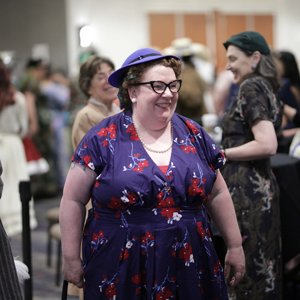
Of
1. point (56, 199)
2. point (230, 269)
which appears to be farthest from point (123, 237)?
point (56, 199)

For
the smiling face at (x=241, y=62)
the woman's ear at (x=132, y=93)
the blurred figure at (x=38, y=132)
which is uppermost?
the smiling face at (x=241, y=62)

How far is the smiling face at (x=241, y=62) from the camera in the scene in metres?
3.61

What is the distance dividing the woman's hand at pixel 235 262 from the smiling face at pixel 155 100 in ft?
2.06

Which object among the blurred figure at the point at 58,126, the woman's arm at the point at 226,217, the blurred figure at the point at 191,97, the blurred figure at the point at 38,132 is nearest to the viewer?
the woman's arm at the point at 226,217

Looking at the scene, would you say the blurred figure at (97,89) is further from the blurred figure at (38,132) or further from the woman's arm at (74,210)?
the blurred figure at (38,132)

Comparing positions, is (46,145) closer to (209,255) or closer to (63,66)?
(63,66)

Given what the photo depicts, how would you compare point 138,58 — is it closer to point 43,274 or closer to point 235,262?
point 235,262

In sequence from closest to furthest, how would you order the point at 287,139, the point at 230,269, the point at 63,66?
the point at 230,269 < the point at 287,139 < the point at 63,66

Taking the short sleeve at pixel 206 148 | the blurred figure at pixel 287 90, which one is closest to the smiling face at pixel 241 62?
the short sleeve at pixel 206 148

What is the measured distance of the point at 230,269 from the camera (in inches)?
120

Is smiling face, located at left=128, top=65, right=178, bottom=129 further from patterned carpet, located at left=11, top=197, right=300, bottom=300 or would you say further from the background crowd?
patterned carpet, located at left=11, top=197, right=300, bottom=300

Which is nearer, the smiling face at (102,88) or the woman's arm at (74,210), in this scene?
the woman's arm at (74,210)

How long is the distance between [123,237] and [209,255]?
1.16ft

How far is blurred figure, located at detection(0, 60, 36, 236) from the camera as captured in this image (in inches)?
268
